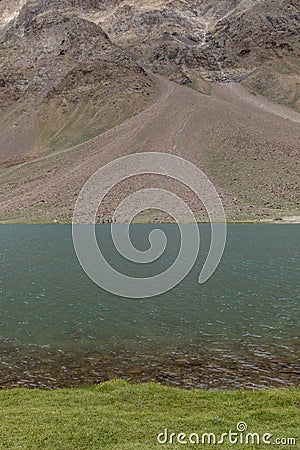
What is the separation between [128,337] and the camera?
27.0 metres

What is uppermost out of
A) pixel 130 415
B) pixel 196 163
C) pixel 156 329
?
pixel 130 415

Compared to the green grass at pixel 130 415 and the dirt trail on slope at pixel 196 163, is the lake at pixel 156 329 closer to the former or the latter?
the green grass at pixel 130 415

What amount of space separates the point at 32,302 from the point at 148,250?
33.3m

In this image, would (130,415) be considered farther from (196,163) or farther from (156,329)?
(196,163)

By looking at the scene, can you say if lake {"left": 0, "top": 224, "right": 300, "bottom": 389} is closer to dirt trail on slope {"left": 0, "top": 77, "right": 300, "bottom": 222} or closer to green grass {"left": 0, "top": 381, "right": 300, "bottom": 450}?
green grass {"left": 0, "top": 381, "right": 300, "bottom": 450}

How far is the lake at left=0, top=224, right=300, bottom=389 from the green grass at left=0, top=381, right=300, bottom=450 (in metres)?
1.80

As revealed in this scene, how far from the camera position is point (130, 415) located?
52.5 ft

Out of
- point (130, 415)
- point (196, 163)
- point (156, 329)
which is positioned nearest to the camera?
point (130, 415)

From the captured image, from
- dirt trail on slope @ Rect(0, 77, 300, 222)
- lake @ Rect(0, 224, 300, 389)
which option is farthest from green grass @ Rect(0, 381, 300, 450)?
dirt trail on slope @ Rect(0, 77, 300, 222)

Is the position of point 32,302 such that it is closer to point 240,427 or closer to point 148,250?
point 240,427

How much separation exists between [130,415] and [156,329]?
1278cm

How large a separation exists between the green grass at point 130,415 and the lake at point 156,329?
1.80 metres

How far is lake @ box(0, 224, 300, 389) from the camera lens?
69.4ft

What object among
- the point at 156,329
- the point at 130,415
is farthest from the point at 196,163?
the point at 130,415
